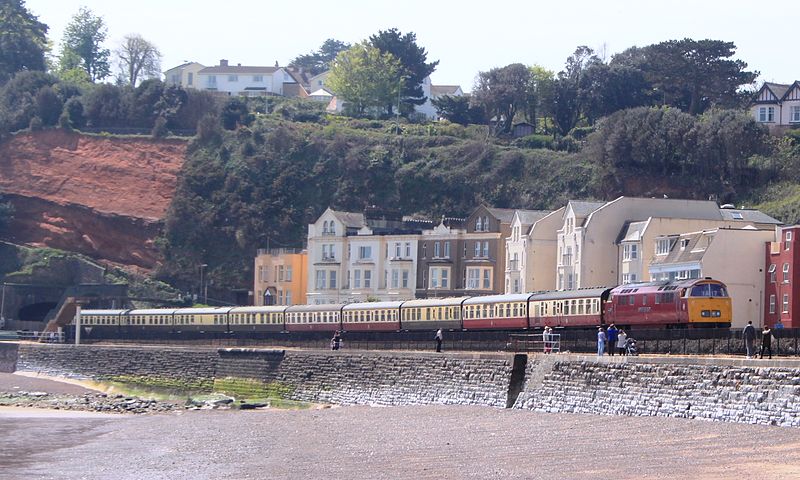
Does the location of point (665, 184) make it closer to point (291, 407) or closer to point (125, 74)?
point (291, 407)

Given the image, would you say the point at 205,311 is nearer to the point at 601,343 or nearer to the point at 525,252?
the point at 525,252

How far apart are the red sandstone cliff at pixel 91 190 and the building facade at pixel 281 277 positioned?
15.7m

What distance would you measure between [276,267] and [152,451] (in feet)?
221

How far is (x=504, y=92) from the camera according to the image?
454 feet

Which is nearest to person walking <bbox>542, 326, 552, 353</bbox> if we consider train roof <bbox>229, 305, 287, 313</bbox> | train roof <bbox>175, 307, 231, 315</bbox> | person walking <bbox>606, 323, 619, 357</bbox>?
person walking <bbox>606, 323, 619, 357</bbox>

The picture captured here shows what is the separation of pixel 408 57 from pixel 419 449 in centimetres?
12450

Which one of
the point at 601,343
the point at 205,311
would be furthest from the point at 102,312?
the point at 601,343

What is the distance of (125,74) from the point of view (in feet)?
592

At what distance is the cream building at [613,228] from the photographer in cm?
7525

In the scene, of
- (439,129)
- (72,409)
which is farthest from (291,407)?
(439,129)

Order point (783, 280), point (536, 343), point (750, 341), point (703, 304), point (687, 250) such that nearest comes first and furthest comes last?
point (750, 341) → point (703, 304) → point (536, 343) → point (783, 280) → point (687, 250)

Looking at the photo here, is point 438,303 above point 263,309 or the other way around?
above

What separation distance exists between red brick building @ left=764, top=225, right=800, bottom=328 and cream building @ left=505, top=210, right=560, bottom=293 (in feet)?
62.8

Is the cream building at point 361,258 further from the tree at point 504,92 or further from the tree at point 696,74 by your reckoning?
the tree at point 504,92
